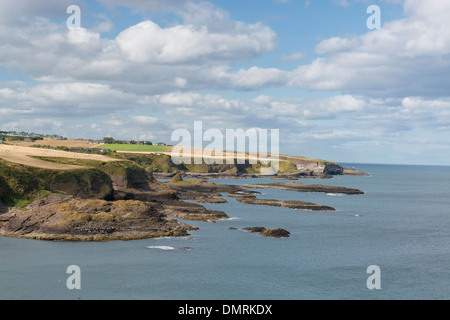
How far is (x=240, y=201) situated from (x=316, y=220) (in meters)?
34.3

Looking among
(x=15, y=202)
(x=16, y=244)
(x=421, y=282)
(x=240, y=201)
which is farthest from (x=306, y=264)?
A: (x=240, y=201)

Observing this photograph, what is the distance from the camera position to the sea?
136 ft

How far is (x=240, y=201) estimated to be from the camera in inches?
4651

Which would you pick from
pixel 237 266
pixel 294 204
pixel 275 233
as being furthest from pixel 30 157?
pixel 237 266

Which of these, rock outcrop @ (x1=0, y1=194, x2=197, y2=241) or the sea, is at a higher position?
rock outcrop @ (x1=0, y1=194, x2=197, y2=241)

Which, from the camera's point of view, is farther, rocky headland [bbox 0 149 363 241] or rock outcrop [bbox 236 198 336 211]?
rock outcrop [bbox 236 198 336 211]

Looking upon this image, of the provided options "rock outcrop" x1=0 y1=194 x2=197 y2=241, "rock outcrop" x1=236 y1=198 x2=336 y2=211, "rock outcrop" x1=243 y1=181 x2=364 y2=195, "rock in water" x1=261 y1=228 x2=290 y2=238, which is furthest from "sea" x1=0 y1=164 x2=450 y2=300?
"rock outcrop" x1=243 y1=181 x2=364 y2=195

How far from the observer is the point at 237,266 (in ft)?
164

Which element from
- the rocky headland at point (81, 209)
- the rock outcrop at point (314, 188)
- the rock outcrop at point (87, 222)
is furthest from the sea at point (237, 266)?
the rock outcrop at point (314, 188)

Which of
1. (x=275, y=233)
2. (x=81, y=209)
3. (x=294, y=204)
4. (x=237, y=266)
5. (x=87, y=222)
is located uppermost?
(x=81, y=209)

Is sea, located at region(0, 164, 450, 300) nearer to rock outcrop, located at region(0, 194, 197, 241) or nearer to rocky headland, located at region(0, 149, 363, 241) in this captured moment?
rock outcrop, located at region(0, 194, 197, 241)

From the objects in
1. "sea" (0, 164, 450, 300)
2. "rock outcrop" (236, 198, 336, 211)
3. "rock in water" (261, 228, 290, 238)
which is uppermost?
"rock outcrop" (236, 198, 336, 211)

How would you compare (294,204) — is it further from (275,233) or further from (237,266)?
(237,266)

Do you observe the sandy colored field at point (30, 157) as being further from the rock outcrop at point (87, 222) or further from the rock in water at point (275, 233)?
the rock in water at point (275, 233)
